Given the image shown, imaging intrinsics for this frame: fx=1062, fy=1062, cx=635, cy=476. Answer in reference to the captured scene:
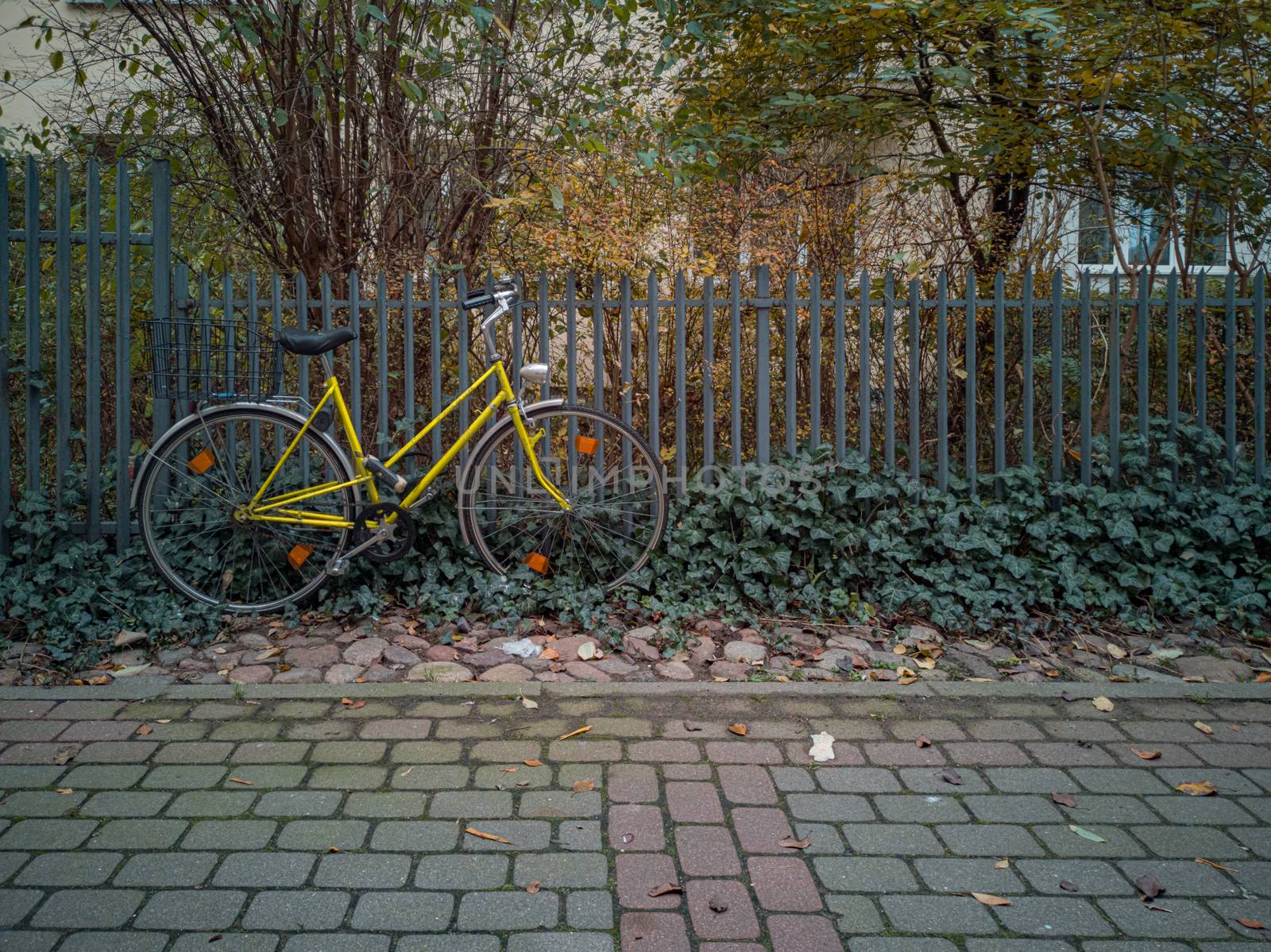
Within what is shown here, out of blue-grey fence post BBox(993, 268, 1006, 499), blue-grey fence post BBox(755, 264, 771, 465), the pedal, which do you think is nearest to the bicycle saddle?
the pedal

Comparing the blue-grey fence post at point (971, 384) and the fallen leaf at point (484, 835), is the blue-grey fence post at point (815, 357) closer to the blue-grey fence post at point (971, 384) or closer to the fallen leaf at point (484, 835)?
the blue-grey fence post at point (971, 384)

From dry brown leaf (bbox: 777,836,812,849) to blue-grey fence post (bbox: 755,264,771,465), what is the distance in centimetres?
276

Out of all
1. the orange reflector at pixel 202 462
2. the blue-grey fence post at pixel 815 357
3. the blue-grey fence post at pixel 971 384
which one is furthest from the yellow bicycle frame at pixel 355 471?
the blue-grey fence post at pixel 971 384

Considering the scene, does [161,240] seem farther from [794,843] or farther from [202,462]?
[794,843]

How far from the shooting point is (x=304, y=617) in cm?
497

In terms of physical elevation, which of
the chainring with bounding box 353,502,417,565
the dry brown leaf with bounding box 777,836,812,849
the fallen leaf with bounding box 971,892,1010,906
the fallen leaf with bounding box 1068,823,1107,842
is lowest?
Result: the fallen leaf with bounding box 971,892,1010,906

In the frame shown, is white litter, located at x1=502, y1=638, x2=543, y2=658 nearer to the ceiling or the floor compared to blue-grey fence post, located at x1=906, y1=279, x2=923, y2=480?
nearer to the floor

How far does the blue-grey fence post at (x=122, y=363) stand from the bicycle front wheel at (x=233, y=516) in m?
0.22

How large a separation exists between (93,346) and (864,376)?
12.3ft

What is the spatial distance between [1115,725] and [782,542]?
5.99 ft

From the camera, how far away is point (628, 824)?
2957 mm

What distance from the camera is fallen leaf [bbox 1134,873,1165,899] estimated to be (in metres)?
2.62

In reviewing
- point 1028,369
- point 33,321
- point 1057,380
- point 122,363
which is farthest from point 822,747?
point 33,321

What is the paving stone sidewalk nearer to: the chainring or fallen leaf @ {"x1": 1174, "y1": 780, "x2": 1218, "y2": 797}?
fallen leaf @ {"x1": 1174, "y1": 780, "x2": 1218, "y2": 797}
